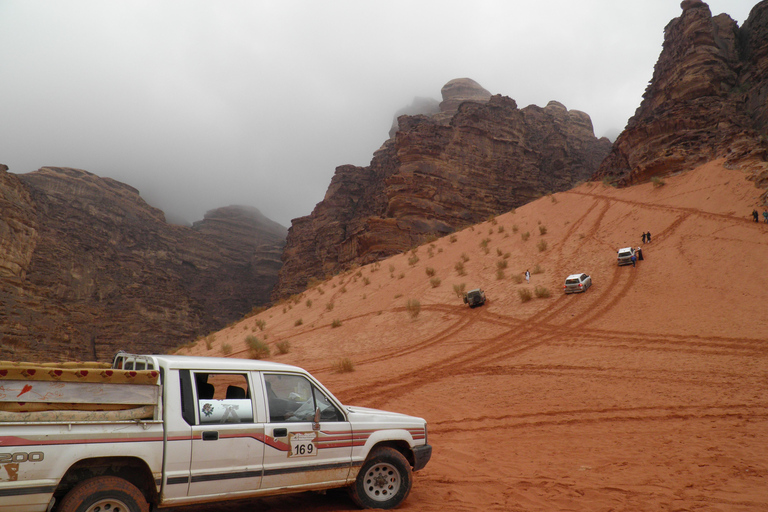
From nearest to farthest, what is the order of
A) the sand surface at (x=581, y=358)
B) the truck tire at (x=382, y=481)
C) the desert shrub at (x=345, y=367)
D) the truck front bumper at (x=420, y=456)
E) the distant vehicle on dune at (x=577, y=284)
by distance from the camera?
1. the truck tire at (x=382, y=481)
2. the truck front bumper at (x=420, y=456)
3. the sand surface at (x=581, y=358)
4. the desert shrub at (x=345, y=367)
5. the distant vehicle on dune at (x=577, y=284)

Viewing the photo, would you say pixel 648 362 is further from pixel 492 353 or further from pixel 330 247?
pixel 330 247

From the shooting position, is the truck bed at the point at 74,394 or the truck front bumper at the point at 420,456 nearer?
the truck bed at the point at 74,394

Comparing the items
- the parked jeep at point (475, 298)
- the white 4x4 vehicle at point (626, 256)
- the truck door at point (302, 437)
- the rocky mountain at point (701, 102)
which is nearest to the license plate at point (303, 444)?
the truck door at point (302, 437)

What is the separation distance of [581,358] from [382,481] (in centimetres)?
1117

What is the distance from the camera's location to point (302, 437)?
15.5 feet

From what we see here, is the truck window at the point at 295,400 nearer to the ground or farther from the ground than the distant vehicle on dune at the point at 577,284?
nearer to the ground

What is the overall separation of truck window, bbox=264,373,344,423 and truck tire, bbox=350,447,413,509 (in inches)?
27.2

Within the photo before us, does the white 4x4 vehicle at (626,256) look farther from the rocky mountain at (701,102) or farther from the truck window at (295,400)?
the truck window at (295,400)

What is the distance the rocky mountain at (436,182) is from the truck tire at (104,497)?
50.9 m

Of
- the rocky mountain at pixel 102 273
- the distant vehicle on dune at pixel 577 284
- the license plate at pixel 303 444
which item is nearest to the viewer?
the license plate at pixel 303 444

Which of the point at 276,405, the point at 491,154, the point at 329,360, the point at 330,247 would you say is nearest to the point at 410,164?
the point at 491,154

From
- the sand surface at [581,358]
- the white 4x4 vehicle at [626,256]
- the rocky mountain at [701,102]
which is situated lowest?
the sand surface at [581,358]

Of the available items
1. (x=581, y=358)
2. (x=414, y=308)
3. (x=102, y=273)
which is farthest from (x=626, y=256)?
(x=102, y=273)

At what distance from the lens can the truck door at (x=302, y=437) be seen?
4.55m
